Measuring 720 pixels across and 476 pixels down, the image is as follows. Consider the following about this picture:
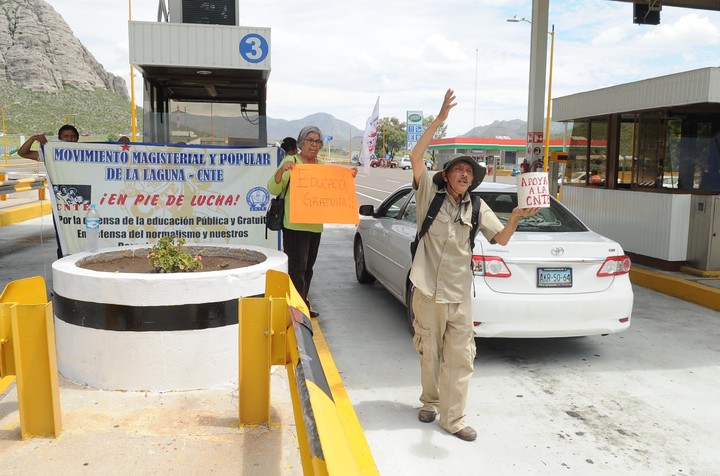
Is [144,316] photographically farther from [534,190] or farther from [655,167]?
[655,167]

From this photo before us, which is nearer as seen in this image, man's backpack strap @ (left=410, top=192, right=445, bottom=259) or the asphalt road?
the asphalt road

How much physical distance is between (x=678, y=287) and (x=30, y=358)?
7.66 metres

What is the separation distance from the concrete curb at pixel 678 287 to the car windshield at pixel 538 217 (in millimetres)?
2718

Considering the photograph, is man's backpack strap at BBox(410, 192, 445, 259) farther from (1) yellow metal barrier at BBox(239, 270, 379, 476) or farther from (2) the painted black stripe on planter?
(2) the painted black stripe on planter

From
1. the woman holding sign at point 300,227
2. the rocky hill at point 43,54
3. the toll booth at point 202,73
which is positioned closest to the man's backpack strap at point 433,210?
the woman holding sign at point 300,227

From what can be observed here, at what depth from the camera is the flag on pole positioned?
18.9ft

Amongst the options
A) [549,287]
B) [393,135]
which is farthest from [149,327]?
[393,135]

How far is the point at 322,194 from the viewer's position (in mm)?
5324

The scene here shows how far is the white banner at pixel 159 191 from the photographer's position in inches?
261

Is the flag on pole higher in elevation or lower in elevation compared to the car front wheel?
higher

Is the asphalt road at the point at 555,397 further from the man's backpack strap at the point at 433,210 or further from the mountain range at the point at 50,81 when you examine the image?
the mountain range at the point at 50,81

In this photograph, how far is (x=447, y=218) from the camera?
12.8 ft

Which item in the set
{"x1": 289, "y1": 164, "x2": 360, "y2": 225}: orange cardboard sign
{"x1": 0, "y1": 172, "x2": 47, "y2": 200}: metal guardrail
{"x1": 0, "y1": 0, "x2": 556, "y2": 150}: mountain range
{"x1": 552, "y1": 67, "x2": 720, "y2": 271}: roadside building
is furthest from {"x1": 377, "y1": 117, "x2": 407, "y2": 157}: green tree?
{"x1": 289, "y1": 164, "x2": 360, "y2": 225}: orange cardboard sign

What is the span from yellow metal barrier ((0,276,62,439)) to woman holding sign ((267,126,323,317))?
7.83 feet
